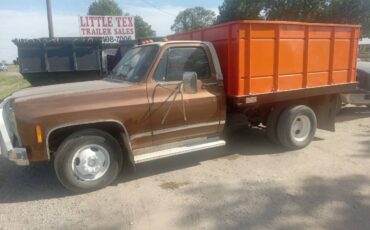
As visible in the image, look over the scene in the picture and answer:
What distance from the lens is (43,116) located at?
4.39 m

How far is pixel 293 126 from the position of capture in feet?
21.6

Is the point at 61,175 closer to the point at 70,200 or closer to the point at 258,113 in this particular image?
the point at 70,200

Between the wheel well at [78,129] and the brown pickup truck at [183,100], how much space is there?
0.02 m

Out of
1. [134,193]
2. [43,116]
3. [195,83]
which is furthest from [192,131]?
[43,116]

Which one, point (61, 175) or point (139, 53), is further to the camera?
point (139, 53)

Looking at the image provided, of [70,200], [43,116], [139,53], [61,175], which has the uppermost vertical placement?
[139,53]

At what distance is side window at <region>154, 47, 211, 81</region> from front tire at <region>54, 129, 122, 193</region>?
1212 millimetres

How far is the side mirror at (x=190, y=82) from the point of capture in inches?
195

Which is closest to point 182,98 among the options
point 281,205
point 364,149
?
point 281,205

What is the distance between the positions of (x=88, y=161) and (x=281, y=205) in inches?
102

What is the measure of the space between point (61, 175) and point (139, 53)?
2193 mm

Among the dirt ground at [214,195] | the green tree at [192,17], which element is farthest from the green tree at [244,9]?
the green tree at [192,17]

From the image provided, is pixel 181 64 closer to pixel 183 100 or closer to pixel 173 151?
pixel 183 100

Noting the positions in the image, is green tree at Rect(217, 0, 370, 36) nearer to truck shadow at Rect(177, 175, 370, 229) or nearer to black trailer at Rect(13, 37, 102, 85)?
black trailer at Rect(13, 37, 102, 85)
